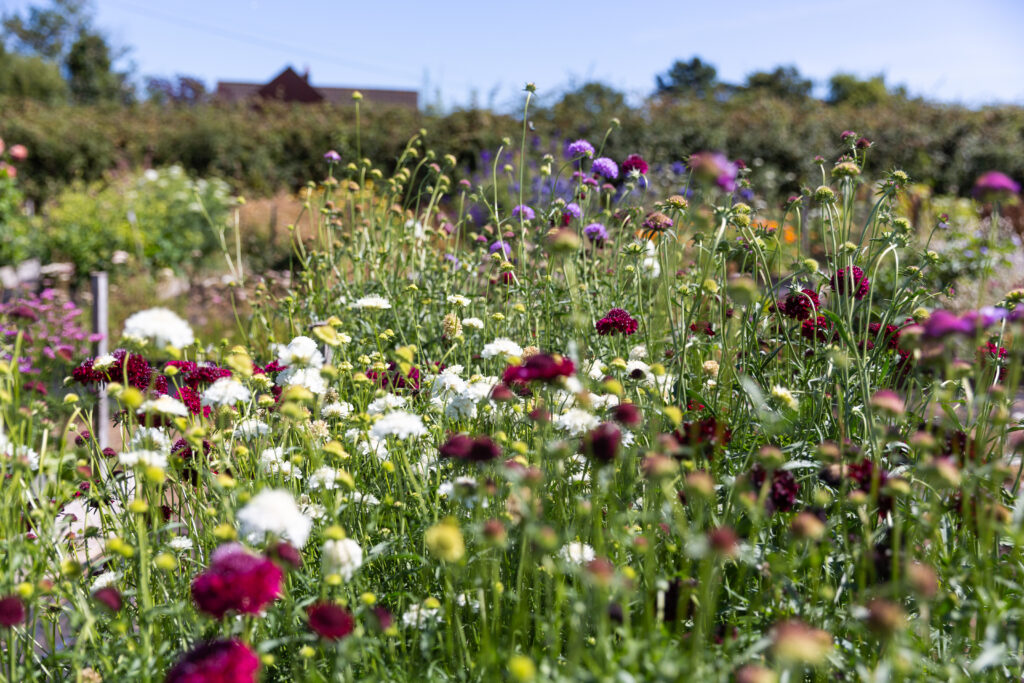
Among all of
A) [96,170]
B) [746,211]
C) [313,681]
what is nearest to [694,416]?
[746,211]

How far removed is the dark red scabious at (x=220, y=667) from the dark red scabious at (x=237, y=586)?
2.1 inches

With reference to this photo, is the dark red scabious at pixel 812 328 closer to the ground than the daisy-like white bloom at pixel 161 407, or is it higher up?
higher up

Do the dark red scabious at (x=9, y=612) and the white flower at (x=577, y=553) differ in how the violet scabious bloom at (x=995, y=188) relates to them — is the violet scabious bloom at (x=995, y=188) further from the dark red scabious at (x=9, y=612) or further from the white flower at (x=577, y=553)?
the dark red scabious at (x=9, y=612)

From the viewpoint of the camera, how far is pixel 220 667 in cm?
94

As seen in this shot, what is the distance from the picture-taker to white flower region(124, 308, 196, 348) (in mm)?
1312

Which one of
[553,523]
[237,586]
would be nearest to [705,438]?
[553,523]

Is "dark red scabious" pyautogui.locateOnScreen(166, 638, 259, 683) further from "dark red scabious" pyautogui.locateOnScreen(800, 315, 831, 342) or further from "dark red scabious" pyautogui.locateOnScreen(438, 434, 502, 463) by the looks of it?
"dark red scabious" pyautogui.locateOnScreen(800, 315, 831, 342)

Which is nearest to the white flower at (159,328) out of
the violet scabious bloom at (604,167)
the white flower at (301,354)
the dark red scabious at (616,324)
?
the white flower at (301,354)

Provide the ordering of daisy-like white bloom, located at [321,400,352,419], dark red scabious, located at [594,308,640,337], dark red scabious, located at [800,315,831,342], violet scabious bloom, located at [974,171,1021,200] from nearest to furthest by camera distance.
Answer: violet scabious bloom, located at [974,171,1021,200] → daisy-like white bloom, located at [321,400,352,419] → dark red scabious, located at [594,308,640,337] → dark red scabious, located at [800,315,831,342]

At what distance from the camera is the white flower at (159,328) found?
4.31 feet

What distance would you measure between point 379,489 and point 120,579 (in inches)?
23.1

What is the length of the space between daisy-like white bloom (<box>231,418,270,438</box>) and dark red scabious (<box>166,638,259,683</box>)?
2.46 feet

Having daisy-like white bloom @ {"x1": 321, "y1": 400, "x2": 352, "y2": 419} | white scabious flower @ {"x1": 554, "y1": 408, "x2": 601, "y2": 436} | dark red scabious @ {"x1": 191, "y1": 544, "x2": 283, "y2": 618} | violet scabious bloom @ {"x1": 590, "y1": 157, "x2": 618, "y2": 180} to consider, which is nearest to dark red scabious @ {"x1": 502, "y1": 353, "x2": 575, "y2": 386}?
white scabious flower @ {"x1": 554, "y1": 408, "x2": 601, "y2": 436}

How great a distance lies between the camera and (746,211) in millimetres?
2117
